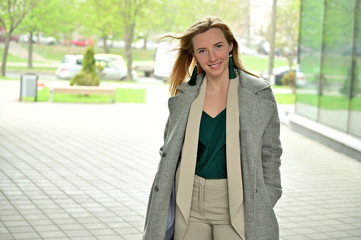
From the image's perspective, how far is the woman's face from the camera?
11.6ft

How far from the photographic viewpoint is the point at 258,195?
11.2 ft

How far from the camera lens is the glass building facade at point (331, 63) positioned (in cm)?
1253

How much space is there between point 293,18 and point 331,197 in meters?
31.0

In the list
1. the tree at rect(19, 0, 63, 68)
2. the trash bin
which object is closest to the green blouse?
the trash bin

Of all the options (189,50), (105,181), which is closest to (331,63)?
(105,181)

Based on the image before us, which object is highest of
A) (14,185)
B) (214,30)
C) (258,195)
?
(214,30)

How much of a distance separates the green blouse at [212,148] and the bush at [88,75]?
1926cm

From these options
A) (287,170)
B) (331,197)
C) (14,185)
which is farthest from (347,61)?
(14,185)

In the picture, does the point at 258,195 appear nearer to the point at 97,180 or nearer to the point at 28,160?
the point at 97,180

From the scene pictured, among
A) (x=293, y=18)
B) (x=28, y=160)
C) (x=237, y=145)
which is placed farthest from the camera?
(x=293, y=18)

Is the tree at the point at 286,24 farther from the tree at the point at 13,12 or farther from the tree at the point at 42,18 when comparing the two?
the tree at the point at 13,12

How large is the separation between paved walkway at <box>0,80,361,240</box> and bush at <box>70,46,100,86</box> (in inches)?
249

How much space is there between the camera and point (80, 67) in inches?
1341

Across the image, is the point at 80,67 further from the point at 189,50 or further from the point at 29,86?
the point at 189,50
